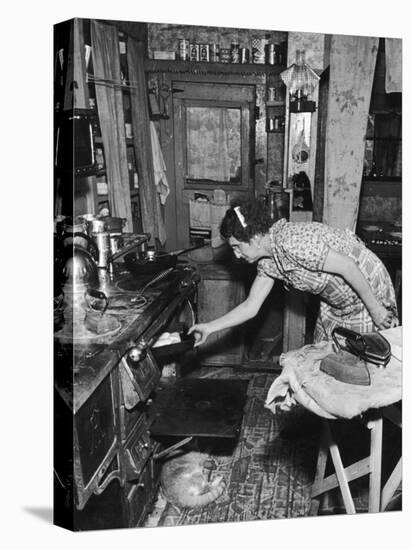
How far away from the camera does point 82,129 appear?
2561 millimetres

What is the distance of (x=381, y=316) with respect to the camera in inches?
120

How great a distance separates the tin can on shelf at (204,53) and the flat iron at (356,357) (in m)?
1.25

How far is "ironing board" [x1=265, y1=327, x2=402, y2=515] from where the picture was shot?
8.21ft

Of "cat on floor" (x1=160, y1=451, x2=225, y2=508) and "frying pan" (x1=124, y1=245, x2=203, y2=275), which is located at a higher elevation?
"frying pan" (x1=124, y1=245, x2=203, y2=275)

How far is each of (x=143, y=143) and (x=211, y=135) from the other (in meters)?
0.29

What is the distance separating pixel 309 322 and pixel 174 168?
3.14ft

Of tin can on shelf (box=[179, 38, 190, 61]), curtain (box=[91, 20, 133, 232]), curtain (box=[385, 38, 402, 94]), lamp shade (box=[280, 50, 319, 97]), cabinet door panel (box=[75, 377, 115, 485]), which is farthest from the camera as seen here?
curtain (box=[385, 38, 402, 94])

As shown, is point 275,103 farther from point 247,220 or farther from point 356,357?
point 356,357

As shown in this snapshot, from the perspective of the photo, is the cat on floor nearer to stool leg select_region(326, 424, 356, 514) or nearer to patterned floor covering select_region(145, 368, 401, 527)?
patterned floor covering select_region(145, 368, 401, 527)

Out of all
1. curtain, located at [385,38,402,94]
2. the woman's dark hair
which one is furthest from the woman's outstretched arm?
curtain, located at [385,38,402,94]

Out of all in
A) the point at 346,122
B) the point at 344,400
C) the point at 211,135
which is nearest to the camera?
the point at 344,400

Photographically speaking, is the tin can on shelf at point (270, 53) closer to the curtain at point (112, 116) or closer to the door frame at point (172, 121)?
the door frame at point (172, 121)

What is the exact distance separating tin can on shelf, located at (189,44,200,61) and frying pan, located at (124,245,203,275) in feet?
2.71

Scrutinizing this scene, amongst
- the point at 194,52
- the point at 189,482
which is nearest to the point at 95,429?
the point at 189,482
